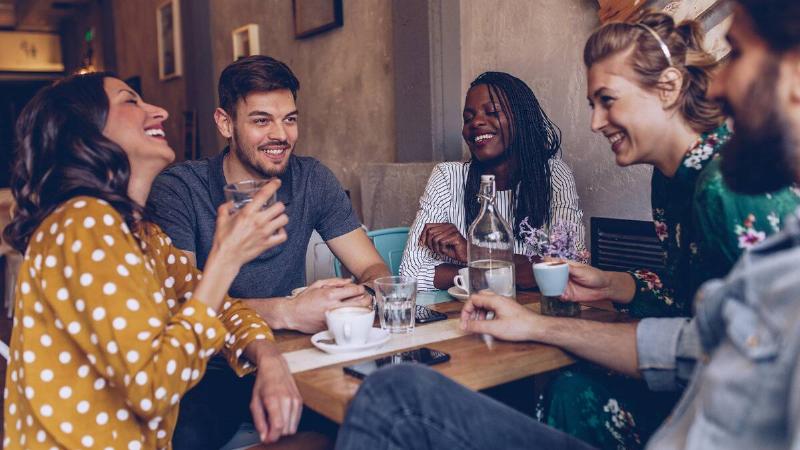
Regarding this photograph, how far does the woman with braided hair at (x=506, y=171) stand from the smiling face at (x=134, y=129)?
104cm

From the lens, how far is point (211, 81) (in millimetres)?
5633

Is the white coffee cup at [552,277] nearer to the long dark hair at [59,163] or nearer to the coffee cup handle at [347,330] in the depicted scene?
the coffee cup handle at [347,330]

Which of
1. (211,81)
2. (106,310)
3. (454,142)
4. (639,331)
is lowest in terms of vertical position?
(639,331)

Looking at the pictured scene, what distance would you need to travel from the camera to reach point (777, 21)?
34.1 inches

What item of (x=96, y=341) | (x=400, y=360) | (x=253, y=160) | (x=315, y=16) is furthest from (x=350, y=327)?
(x=315, y=16)

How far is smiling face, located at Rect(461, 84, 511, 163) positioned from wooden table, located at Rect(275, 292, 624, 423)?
1.19m

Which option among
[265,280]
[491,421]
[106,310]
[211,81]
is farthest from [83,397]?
[211,81]

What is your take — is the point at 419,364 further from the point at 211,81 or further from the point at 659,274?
the point at 211,81

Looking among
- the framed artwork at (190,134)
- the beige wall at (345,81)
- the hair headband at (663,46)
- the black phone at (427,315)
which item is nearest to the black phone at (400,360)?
the black phone at (427,315)

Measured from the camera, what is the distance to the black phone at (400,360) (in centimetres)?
120

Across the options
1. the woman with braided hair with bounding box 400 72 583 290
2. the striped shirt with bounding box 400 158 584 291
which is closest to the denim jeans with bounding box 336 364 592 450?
the striped shirt with bounding box 400 158 584 291

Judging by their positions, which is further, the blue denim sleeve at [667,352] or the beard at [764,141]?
the blue denim sleeve at [667,352]

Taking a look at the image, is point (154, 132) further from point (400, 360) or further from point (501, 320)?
point (501, 320)

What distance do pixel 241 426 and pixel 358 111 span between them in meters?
2.61
